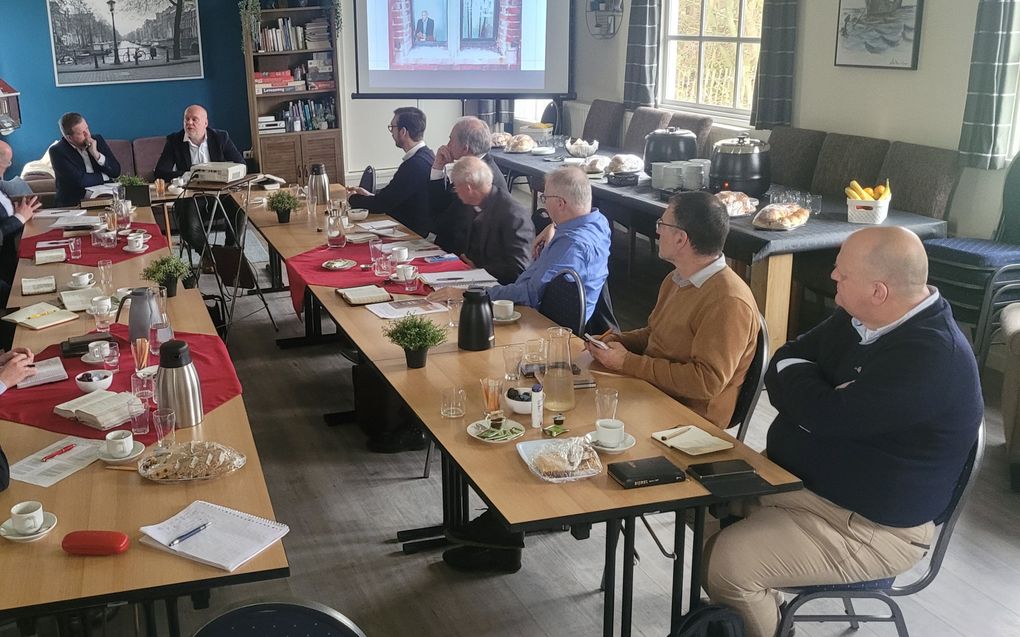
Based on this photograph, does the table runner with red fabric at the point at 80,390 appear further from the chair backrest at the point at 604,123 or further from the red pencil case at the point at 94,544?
the chair backrest at the point at 604,123

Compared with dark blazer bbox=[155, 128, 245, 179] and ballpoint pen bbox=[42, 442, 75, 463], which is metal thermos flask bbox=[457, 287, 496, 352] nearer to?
ballpoint pen bbox=[42, 442, 75, 463]

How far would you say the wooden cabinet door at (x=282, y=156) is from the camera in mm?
9305

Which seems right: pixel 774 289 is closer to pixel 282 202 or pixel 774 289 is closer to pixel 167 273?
pixel 282 202

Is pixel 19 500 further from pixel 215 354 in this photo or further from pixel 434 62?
pixel 434 62

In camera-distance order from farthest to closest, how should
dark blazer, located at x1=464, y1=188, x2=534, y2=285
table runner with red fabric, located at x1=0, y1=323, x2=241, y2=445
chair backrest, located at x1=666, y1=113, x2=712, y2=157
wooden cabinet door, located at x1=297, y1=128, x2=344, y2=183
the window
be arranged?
1. wooden cabinet door, located at x1=297, y1=128, x2=344, y2=183
2. the window
3. chair backrest, located at x1=666, y1=113, x2=712, y2=157
4. dark blazer, located at x1=464, y1=188, x2=534, y2=285
5. table runner with red fabric, located at x1=0, y1=323, x2=241, y2=445

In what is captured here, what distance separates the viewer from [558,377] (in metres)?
2.62

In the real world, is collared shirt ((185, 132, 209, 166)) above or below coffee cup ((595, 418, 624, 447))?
above

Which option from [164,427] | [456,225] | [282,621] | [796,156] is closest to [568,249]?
[456,225]

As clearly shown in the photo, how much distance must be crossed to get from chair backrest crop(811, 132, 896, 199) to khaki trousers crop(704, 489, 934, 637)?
379 centimetres

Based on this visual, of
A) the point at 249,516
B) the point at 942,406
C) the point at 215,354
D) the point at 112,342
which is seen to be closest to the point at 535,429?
the point at 249,516

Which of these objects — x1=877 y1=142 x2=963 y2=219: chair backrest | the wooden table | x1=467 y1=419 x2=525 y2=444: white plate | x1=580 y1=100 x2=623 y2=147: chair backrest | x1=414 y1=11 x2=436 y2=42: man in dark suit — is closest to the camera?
the wooden table

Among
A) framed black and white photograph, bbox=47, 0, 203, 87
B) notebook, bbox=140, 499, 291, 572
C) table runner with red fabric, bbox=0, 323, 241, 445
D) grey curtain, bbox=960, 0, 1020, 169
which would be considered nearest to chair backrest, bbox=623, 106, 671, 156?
grey curtain, bbox=960, 0, 1020, 169

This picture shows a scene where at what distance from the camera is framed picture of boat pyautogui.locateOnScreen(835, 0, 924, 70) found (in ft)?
18.1

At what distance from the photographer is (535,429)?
2533 millimetres
